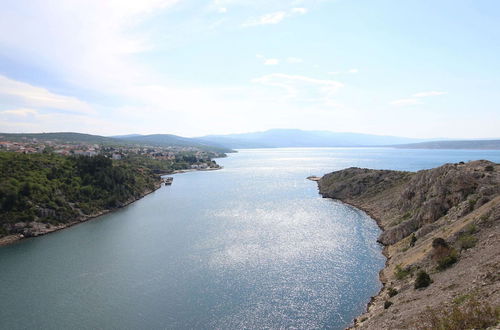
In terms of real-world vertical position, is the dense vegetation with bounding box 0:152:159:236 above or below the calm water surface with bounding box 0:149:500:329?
above

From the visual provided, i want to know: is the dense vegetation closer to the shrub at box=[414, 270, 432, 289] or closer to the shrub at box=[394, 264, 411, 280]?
the shrub at box=[394, 264, 411, 280]

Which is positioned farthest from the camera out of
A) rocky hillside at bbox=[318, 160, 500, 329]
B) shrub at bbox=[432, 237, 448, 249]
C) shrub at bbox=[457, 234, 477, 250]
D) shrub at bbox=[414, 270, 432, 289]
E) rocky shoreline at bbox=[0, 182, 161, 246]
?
rocky shoreline at bbox=[0, 182, 161, 246]

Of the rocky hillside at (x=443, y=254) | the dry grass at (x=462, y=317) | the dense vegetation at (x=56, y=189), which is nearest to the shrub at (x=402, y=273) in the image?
the rocky hillside at (x=443, y=254)

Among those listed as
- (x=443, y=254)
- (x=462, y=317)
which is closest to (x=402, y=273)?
(x=443, y=254)

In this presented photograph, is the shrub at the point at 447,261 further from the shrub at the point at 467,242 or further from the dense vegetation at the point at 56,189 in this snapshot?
the dense vegetation at the point at 56,189

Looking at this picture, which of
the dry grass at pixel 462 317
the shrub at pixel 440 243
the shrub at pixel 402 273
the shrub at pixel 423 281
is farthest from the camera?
the shrub at pixel 402 273

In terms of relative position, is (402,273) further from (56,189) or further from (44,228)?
(56,189)

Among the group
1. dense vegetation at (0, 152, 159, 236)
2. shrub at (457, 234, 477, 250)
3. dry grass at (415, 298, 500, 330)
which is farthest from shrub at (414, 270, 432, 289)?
dense vegetation at (0, 152, 159, 236)
